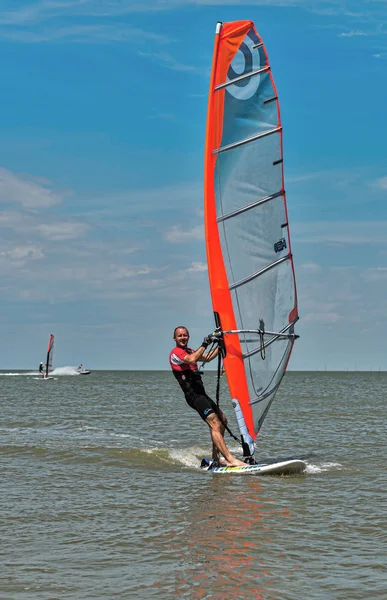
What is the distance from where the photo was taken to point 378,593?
506 cm

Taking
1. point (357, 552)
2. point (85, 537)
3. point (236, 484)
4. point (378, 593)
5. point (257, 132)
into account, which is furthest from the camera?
point (257, 132)

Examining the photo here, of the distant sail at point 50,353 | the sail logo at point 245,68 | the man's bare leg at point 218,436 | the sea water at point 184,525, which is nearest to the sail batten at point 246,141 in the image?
the sail logo at point 245,68

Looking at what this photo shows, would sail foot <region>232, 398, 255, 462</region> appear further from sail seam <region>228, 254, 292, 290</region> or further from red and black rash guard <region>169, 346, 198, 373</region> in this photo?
sail seam <region>228, 254, 292, 290</region>

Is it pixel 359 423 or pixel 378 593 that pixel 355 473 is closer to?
pixel 378 593

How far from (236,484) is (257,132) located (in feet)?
15.2

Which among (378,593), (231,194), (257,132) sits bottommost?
(378,593)

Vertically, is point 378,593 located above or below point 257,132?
below

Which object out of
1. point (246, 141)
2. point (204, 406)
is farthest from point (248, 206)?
point (204, 406)

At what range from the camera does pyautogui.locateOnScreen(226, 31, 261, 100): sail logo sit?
991 centimetres

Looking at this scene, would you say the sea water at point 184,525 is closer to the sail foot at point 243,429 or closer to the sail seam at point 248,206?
the sail foot at point 243,429

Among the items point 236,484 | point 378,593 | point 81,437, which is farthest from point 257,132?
point 81,437

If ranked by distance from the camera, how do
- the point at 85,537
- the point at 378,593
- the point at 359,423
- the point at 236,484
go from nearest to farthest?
the point at 378,593 → the point at 85,537 → the point at 236,484 → the point at 359,423

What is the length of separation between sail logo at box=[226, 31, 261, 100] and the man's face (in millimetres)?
3213

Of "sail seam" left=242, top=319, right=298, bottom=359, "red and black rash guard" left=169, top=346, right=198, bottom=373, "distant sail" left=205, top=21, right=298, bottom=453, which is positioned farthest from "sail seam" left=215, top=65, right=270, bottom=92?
"red and black rash guard" left=169, top=346, right=198, bottom=373
